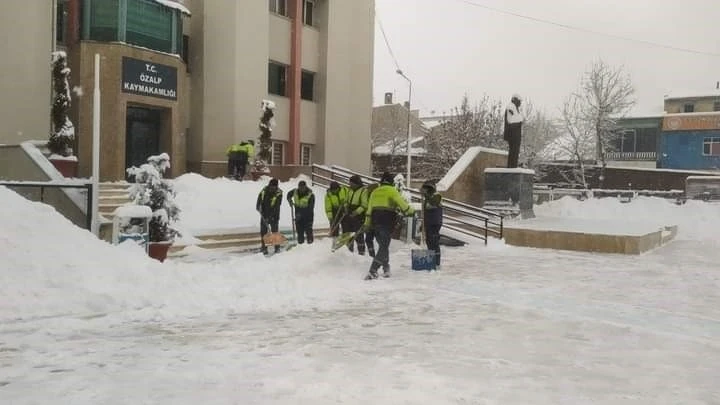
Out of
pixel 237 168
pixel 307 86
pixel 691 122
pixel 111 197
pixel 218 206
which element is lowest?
pixel 218 206

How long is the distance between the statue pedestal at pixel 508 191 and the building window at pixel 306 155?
9296mm

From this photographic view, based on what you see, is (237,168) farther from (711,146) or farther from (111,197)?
(711,146)

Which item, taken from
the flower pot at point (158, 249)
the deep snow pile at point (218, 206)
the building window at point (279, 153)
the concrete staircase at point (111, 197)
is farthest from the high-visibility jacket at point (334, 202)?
the building window at point (279, 153)

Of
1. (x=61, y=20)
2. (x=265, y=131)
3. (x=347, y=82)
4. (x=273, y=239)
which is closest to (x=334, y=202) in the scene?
(x=273, y=239)

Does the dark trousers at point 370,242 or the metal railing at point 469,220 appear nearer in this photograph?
the dark trousers at point 370,242

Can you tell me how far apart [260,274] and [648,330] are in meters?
5.74

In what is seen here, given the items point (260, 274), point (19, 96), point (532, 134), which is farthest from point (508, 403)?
point (532, 134)

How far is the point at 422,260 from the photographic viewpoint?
1230 centimetres

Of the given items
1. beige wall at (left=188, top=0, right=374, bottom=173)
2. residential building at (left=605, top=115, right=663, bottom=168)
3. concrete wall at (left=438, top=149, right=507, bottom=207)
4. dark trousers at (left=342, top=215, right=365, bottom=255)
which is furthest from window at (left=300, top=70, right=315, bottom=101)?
residential building at (left=605, top=115, right=663, bottom=168)

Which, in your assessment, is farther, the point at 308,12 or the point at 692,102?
the point at 692,102

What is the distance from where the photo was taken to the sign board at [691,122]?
54.7 meters

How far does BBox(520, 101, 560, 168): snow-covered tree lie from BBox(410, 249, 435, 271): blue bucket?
36785 millimetres

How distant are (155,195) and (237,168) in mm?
10170

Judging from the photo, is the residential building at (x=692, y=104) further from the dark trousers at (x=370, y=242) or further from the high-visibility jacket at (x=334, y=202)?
the dark trousers at (x=370, y=242)
